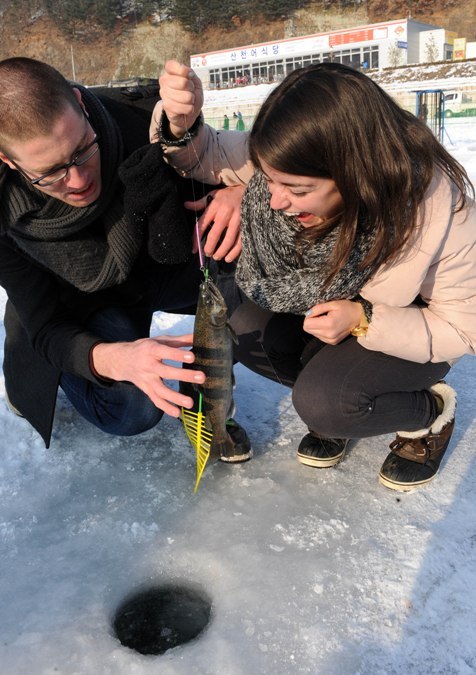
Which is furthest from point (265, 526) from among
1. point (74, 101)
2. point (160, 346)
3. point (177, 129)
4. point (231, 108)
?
point (231, 108)

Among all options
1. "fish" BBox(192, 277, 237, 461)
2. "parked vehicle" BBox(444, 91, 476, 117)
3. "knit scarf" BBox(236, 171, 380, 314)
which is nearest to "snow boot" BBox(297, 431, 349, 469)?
"fish" BBox(192, 277, 237, 461)

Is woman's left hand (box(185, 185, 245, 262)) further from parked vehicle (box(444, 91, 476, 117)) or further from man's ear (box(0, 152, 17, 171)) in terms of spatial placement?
parked vehicle (box(444, 91, 476, 117))

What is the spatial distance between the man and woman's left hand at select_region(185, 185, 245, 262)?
9 cm

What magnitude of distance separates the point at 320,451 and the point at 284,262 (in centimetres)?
87

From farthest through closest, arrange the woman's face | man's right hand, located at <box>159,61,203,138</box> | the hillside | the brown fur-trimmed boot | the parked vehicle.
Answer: the hillside → the parked vehicle → the brown fur-trimmed boot → man's right hand, located at <box>159,61,203,138</box> → the woman's face

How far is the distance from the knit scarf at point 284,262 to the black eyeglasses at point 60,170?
642 mm

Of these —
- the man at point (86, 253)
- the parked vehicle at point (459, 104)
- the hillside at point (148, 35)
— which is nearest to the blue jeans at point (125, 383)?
the man at point (86, 253)

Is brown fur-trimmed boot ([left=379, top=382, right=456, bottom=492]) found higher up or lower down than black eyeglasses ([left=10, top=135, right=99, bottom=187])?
lower down

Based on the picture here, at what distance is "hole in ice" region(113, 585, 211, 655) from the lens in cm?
184

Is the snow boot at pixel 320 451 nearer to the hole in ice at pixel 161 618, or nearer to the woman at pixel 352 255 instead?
the woman at pixel 352 255

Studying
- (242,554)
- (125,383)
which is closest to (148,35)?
(125,383)

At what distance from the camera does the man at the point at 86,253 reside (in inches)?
79.2

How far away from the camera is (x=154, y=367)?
78.2 inches

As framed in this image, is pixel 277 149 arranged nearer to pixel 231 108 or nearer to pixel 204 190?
pixel 204 190
